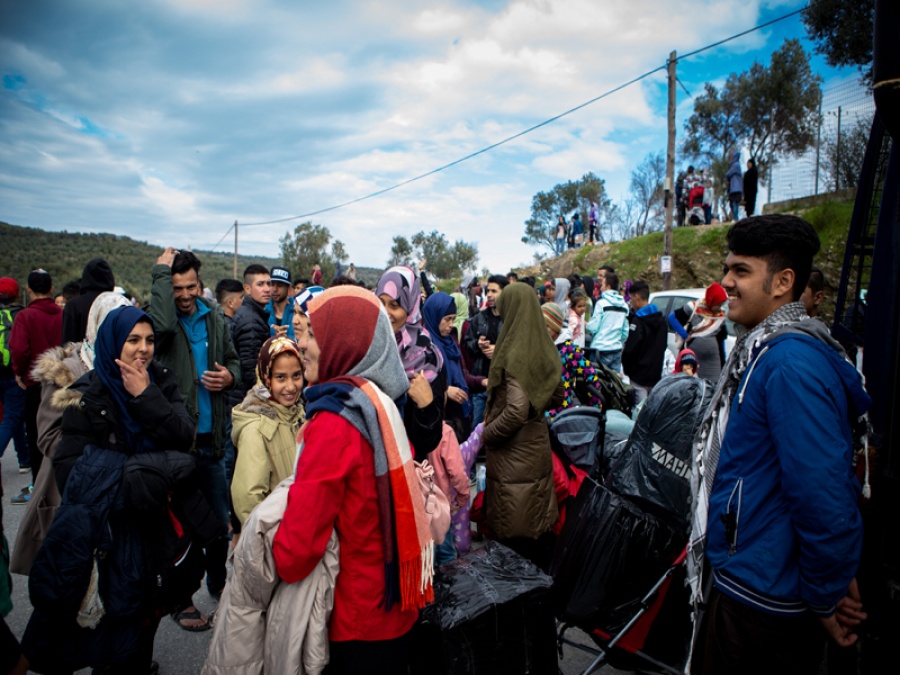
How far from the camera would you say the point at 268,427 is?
2738 millimetres

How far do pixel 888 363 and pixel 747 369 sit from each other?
2.55ft

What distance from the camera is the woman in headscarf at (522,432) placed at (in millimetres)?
3361

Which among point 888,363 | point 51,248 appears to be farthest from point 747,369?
point 51,248

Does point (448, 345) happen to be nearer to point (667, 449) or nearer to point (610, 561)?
point (667, 449)

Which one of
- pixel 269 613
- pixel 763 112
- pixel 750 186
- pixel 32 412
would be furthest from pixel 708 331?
pixel 763 112

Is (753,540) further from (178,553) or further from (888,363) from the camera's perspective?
(178,553)

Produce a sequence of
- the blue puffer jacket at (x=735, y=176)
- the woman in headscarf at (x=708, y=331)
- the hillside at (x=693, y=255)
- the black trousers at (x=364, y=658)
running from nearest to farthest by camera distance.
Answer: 1. the black trousers at (x=364, y=658)
2. the woman in headscarf at (x=708, y=331)
3. the hillside at (x=693, y=255)
4. the blue puffer jacket at (x=735, y=176)

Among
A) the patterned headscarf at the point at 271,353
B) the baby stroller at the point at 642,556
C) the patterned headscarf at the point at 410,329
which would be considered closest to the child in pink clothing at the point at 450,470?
the patterned headscarf at the point at 410,329

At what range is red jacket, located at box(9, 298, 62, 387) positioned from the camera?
17.4 feet

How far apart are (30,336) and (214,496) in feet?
10.9

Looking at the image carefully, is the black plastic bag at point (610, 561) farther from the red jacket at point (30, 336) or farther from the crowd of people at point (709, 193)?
the crowd of people at point (709, 193)

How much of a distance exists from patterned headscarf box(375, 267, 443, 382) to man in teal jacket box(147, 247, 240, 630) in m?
1.43

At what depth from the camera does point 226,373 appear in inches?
153

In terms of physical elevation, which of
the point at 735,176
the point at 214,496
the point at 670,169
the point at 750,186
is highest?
the point at 735,176
